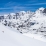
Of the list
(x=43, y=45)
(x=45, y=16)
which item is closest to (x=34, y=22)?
(x=45, y=16)

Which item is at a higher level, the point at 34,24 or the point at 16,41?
the point at 16,41

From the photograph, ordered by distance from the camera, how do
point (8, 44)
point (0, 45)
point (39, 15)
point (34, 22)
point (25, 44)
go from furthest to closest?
point (39, 15), point (34, 22), point (25, 44), point (8, 44), point (0, 45)

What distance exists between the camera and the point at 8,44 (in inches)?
147

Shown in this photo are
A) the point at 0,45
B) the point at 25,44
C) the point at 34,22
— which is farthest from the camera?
the point at 34,22

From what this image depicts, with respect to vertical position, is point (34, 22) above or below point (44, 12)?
below

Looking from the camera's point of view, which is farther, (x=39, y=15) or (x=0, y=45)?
(x=39, y=15)

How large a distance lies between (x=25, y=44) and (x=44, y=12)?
304 ft

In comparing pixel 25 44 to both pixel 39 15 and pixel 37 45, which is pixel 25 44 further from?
pixel 39 15

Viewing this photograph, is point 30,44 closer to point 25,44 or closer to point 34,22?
point 25,44

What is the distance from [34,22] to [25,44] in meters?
85.6

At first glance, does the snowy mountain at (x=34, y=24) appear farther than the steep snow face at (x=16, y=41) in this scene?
Yes

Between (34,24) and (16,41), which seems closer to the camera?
(16,41)

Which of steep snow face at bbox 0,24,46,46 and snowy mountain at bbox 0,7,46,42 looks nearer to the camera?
steep snow face at bbox 0,24,46,46

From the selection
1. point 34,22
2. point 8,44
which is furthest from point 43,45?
point 34,22
